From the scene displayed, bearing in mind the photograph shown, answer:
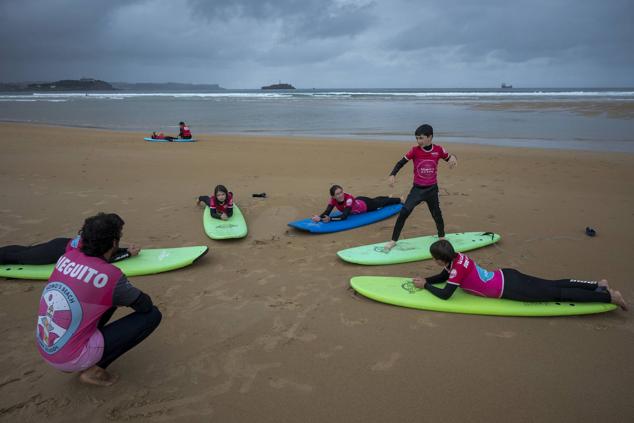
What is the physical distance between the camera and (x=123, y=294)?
266 cm

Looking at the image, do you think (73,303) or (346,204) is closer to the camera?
(73,303)

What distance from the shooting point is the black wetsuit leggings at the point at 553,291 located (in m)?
3.79

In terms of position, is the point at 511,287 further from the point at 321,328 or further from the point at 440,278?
the point at 321,328

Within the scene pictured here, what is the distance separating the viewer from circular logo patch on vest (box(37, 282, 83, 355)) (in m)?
2.56

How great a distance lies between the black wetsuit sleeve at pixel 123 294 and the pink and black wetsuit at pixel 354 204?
158 inches

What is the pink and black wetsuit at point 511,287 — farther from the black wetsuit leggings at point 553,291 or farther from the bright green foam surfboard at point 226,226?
the bright green foam surfboard at point 226,226

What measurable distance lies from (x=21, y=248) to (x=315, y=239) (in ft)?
12.6

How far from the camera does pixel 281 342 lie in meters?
3.43

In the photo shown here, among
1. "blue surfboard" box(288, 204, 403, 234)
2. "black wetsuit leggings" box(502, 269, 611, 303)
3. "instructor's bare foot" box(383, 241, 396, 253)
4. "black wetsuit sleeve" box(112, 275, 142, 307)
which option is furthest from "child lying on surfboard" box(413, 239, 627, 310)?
"black wetsuit sleeve" box(112, 275, 142, 307)

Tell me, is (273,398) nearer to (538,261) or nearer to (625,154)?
(538,261)

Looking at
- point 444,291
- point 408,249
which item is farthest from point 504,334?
point 408,249

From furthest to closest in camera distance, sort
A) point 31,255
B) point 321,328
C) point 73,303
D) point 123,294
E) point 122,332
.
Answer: point 31,255 < point 321,328 < point 122,332 < point 123,294 < point 73,303

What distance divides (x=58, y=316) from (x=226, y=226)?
3.73 metres

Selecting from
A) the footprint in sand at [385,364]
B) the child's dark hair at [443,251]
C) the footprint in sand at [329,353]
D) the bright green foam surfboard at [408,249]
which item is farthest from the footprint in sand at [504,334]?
the bright green foam surfboard at [408,249]
